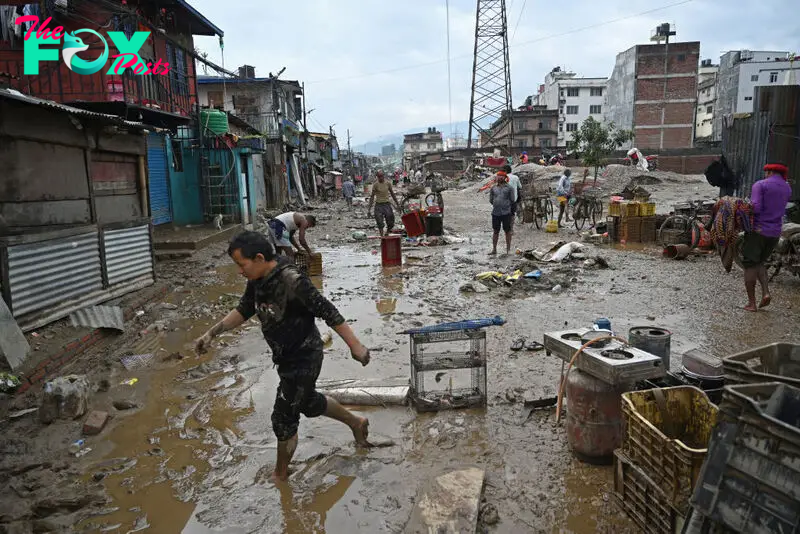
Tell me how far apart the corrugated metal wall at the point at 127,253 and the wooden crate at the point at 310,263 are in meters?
2.41

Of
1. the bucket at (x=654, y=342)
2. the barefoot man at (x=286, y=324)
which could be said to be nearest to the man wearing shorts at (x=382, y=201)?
the bucket at (x=654, y=342)

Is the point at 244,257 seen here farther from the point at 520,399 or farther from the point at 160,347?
the point at 160,347

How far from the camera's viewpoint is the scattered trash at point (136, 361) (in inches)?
224

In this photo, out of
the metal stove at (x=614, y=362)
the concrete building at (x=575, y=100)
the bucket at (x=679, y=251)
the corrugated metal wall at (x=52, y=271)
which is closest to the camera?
the metal stove at (x=614, y=362)

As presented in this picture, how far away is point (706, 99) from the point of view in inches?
2309

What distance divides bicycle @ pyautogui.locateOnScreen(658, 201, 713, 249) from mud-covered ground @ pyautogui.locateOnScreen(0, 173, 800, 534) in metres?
2.54

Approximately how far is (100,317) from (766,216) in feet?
26.5

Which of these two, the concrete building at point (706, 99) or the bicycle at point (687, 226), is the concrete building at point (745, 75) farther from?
the bicycle at point (687, 226)

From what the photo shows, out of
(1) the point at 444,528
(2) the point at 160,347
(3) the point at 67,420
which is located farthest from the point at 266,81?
(1) the point at 444,528

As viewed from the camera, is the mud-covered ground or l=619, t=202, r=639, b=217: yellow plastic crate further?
l=619, t=202, r=639, b=217: yellow plastic crate

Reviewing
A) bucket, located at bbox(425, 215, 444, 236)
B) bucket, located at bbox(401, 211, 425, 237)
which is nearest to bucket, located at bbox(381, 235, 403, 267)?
bucket, located at bbox(401, 211, 425, 237)

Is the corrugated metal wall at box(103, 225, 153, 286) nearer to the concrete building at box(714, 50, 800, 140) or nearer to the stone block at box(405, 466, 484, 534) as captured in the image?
the stone block at box(405, 466, 484, 534)

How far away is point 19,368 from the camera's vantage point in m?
4.84

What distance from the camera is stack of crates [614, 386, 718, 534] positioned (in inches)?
96.1
